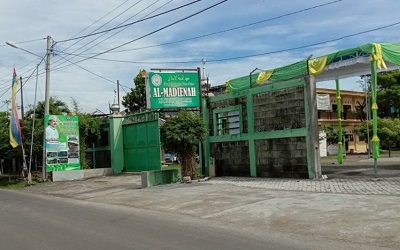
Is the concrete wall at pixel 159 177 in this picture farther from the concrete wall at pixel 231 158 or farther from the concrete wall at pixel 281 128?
the concrete wall at pixel 281 128

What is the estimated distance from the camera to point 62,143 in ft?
86.2

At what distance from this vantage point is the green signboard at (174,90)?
20.8 m

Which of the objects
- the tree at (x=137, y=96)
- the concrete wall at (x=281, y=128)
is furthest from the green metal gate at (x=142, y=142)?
the tree at (x=137, y=96)

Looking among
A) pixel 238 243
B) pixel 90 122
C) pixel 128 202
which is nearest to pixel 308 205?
pixel 238 243

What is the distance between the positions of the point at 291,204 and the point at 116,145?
18.4 m

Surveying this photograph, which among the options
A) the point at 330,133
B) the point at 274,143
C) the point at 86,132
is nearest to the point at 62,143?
the point at 86,132

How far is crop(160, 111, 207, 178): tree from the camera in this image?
1800 cm

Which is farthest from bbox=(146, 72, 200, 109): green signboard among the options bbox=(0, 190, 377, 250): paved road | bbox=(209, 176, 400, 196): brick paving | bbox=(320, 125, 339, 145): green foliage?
bbox=(320, 125, 339, 145): green foliage

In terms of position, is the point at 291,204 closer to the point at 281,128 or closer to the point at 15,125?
the point at 281,128

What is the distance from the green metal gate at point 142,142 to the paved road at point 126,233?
11358mm

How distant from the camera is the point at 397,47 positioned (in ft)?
48.9

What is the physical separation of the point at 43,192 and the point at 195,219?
12799 millimetres

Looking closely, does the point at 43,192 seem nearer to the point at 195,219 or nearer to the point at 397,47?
the point at 195,219

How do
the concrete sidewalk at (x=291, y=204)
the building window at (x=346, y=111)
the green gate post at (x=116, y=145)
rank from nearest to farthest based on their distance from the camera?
the concrete sidewalk at (x=291, y=204) < the green gate post at (x=116, y=145) < the building window at (x=346, y=111)
